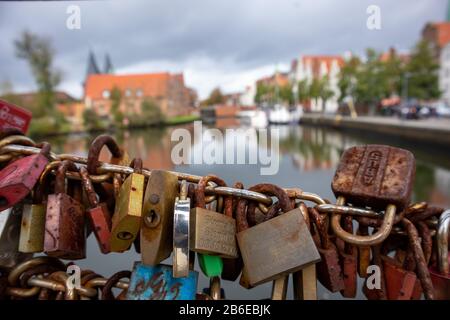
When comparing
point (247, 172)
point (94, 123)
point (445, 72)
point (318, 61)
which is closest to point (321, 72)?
point (318, 61)

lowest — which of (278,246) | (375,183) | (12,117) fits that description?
(278,246)

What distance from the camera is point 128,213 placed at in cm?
62

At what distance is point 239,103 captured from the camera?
4.69 meters

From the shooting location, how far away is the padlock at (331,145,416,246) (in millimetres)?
617

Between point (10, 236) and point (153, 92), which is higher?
point (153, 92)

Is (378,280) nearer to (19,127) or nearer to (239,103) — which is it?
(19,127)

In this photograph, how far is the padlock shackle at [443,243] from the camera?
65 centimetres

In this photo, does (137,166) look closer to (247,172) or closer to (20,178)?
(20,178)

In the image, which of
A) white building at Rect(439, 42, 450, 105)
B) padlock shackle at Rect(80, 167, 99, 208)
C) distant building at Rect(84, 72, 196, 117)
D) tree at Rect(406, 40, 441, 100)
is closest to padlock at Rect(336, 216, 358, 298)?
padlock shackle at Rect(80, 167, 99, 208)

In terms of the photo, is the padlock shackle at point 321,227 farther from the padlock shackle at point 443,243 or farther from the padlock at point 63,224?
the padlock at point 63,224

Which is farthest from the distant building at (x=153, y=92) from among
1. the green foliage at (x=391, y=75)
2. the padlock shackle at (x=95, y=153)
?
the green foliage at (x=391, y=75)

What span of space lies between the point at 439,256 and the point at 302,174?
2921 millimetres

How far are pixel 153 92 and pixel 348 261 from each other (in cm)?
349

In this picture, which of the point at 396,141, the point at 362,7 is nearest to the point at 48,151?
the point at 362,7
